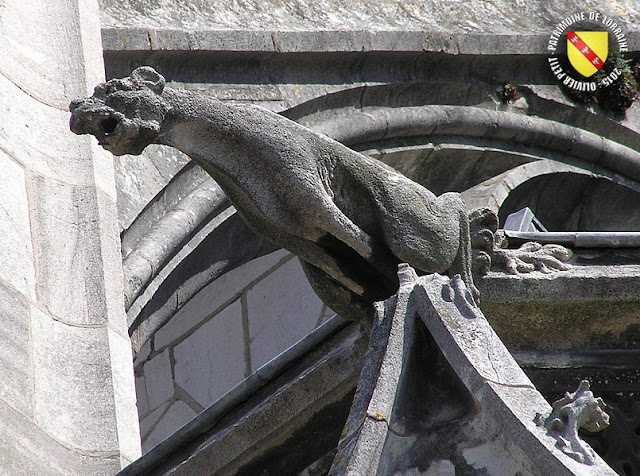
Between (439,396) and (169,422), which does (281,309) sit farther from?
(439,396)

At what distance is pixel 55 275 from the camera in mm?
5125

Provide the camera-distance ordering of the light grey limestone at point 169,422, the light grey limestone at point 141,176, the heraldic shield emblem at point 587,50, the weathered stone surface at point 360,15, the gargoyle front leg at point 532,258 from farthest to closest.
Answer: the heraldic shield emblem at point 587,50 < the light grey limestone at point 169,422 < the weathered stone surface at point 360,15 < the light grey limestone at point 141,176 < the gargoyle front leg at point 532,258

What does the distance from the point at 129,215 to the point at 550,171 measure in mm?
2124

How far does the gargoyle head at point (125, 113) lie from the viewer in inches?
159

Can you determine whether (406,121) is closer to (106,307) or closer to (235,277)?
(235,277)

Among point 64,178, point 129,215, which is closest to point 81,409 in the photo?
point 64,178

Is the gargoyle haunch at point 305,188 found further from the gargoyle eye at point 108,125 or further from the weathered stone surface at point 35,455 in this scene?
the weathered stone surface at point 35,455

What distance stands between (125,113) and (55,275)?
3.79ft

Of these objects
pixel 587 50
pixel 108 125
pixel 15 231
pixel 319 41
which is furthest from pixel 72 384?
pixel 587 50

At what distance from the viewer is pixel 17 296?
4957 millimetres

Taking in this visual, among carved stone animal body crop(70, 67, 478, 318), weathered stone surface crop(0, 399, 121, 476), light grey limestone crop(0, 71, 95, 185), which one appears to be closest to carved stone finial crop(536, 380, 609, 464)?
carved stone animal body crop(70, 67, 478, 318)

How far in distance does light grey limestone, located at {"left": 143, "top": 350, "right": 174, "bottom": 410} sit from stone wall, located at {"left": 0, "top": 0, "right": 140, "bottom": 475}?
2.28 metres

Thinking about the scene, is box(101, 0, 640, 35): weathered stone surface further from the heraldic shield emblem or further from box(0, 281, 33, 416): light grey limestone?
box(0, 281, 33, 416): light grey limestone

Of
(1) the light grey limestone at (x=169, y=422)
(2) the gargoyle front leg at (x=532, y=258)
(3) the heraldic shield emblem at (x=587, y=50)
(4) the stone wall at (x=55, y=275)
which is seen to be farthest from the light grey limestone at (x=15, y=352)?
(3) the heraldic shield emblem at (x=587, y=50)
